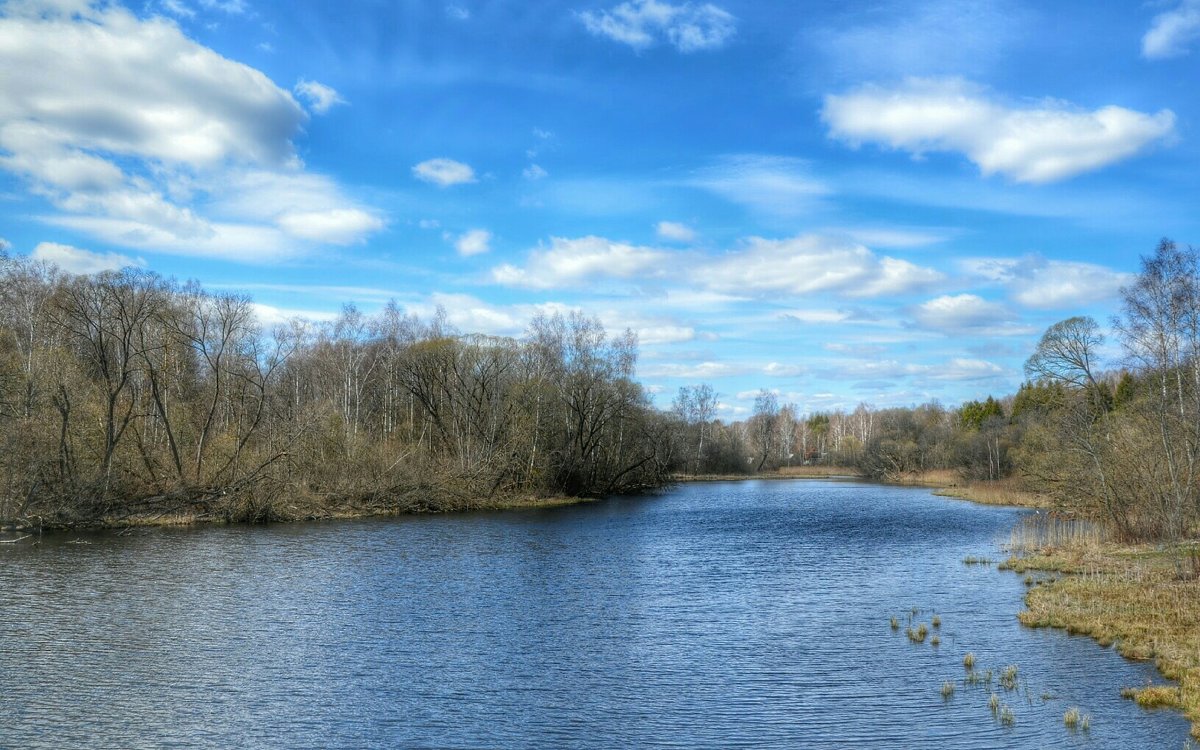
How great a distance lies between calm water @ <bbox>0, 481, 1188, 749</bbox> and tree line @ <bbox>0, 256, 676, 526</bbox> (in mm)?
7918

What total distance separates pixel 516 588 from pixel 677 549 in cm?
1332

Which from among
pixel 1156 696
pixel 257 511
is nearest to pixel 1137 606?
pixel 1156 696

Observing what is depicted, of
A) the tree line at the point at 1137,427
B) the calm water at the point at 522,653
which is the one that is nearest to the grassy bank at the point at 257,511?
the calm water at the point at 522,653

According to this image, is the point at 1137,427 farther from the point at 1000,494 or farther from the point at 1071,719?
the point at 1000,494

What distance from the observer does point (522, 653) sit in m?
19.5

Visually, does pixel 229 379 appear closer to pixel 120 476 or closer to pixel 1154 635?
pixel 120 476

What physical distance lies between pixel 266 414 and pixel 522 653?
47.8 meters

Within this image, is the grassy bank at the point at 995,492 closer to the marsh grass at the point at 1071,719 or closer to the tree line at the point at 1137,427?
Result: the tree line at the point at 1137,427

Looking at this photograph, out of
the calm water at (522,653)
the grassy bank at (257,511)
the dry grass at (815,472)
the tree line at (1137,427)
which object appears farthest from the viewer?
the dry grass at (815,472)

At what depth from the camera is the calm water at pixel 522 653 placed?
1410 centimetres

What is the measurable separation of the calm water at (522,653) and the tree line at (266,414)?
792 cm

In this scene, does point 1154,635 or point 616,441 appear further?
point 616,441

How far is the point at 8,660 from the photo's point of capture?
1786 cm

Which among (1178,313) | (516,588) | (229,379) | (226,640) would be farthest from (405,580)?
(229,379)
